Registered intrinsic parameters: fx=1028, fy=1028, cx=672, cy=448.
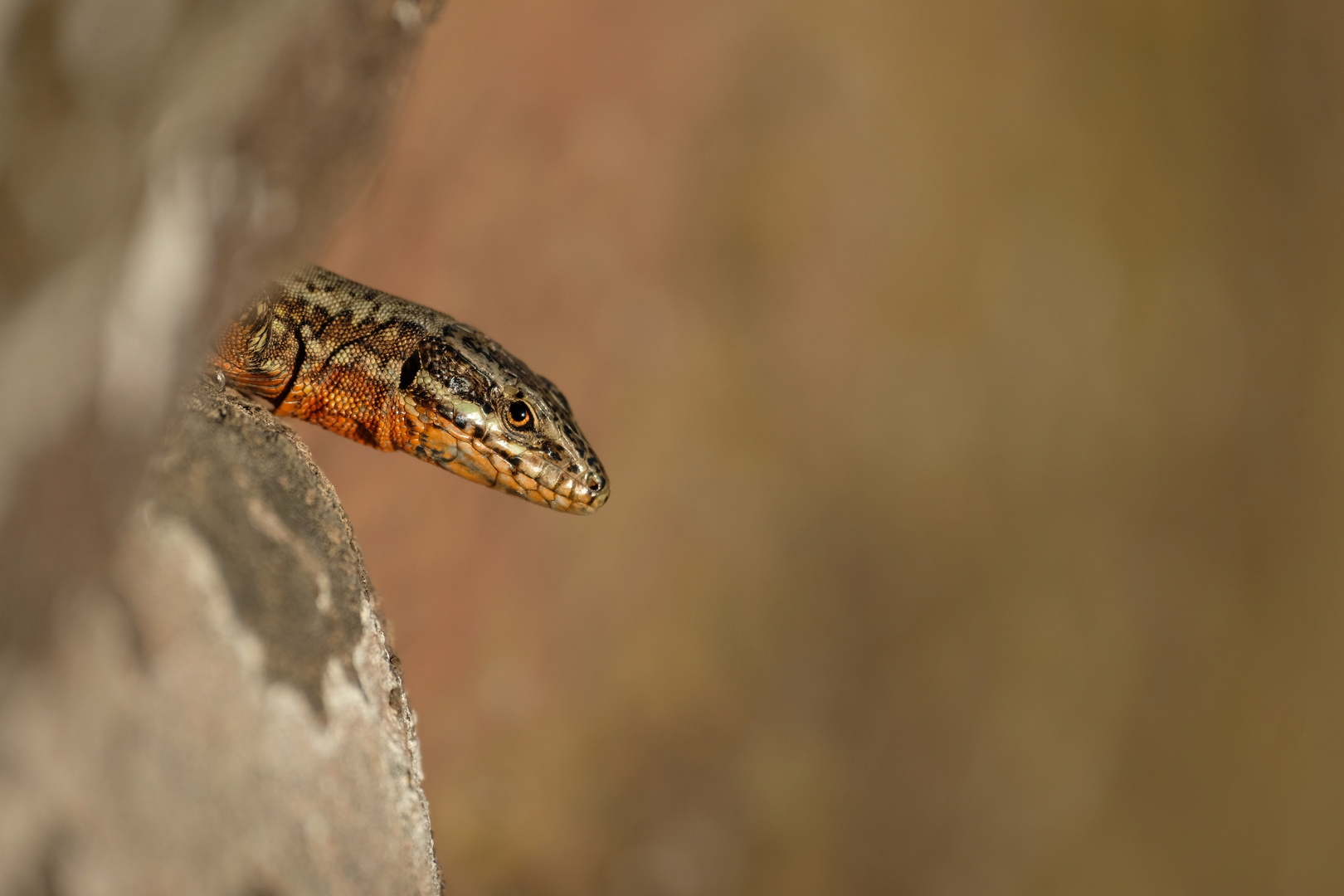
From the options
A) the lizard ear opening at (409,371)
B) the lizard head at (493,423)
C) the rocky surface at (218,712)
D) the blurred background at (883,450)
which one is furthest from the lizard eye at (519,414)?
the blurred background at (883,450)

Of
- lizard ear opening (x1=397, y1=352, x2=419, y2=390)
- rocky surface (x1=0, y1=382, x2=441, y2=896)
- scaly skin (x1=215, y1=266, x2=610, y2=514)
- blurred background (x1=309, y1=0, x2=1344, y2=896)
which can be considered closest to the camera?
rocky surface (x1=0, y1=382, x2=441, y2=896)

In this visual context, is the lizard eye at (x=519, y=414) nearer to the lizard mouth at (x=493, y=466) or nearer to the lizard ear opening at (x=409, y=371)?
the lizard mouth at (x=493, y=466)

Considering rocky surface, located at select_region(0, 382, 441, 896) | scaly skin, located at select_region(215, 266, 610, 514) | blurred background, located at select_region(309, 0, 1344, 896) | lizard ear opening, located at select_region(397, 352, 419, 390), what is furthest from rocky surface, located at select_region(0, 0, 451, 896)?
blurred background, located at select_region(309, 0, 1344, 896)

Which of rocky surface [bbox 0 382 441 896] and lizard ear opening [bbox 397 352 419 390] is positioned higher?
lizard ear opening [bbox 397 352 419 390]

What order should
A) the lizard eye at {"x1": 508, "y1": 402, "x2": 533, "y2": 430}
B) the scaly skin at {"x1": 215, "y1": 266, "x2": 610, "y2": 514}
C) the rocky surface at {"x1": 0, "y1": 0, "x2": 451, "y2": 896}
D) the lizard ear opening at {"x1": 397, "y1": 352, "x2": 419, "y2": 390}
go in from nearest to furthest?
the rocky surface at {"x1": 0, "y1": 0, "x2": 451, "y2": 896}
the scaly skin at {"x1": 215, "y1": 266, "x2": 610, "y2": 514}
the lizard ear opening at {"x1": 397, "y1": 352, "x2": 419, "y2": 390}
the lizard eye at {"x1": 508, "y1": 402, "x2": 533, "y2": 430}

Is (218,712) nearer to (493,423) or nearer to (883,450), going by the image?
(493,423)

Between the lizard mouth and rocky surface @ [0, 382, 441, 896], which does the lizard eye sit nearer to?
the lizard mouth

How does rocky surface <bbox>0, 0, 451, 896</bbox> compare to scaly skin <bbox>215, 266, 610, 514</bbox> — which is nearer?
rocky surface <bbox>0, 0, 451, 896</bbox>
